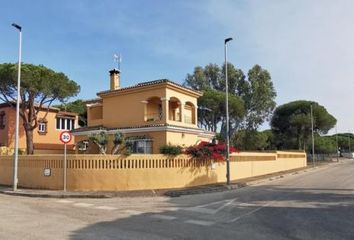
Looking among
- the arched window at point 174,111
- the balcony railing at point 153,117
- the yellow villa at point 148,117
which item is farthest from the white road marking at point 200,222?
the arched window at point 174,111

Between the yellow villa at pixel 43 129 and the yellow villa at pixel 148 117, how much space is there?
9483 mm

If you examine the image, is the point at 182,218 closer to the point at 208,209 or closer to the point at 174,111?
the point at 208,209

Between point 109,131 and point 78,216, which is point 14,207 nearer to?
point 78,216

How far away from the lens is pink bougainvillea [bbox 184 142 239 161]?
24.4 meters

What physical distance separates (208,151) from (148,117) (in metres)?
8.70

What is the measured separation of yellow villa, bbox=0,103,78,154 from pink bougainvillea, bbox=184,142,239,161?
19928 mm

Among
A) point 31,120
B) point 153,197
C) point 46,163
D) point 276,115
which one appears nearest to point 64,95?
point 31,120

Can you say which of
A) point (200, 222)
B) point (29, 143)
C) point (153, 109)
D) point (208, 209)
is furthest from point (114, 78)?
point (200, 222)

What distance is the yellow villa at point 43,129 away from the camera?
43281 millimetres

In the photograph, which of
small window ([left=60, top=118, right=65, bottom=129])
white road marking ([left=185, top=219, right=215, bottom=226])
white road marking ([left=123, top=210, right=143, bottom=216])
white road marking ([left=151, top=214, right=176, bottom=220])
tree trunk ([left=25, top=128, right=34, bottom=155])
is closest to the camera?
white road marking ([left=185, top=219, right=215, bottom=226])

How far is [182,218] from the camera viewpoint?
42.4 feet

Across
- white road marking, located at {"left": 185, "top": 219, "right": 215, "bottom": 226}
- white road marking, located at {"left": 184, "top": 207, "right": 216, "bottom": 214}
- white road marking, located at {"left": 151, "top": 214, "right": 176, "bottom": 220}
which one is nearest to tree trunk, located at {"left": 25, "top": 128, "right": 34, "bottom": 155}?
white road marking, located at {"left": 184, "top": 207, "right": 216, "bottom": 214}

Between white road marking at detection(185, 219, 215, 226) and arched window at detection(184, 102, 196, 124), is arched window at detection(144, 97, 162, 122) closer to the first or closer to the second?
arched window at detection(184, 102, 196, 124)

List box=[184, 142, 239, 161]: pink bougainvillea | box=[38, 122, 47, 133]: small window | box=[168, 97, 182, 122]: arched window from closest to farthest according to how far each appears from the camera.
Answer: box=[184, 142, 239, 161]: pink bougainvillea < box=[168, 97, 182, 122]: arched window < box=[38, 122, 47, 133]: small window
